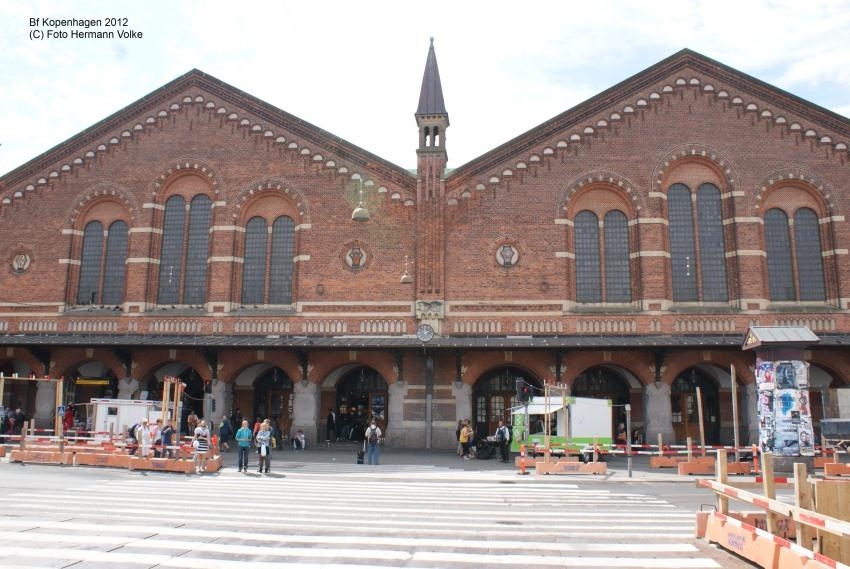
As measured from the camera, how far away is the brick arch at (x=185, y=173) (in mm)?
33594

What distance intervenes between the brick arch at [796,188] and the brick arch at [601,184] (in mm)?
4928

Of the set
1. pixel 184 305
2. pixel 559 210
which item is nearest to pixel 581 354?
pixel 559 210

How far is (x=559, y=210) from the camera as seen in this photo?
31.2m

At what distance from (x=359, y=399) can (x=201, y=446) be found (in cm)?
1124

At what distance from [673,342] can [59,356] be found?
2716 cm

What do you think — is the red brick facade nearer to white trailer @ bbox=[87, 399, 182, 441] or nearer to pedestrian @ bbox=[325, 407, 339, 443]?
pedestrian @ bbox=[325, 407, 339, 443]

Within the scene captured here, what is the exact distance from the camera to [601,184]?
1244 inches

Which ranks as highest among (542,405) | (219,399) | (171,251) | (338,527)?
(171,251)

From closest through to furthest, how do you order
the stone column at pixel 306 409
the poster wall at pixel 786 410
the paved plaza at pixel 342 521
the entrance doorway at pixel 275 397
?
the paved plaza at pixel 342 521, the poster wall at pixel 786 410, the stone column at pixel 306 409, the entrance doorway at pixel 275 397

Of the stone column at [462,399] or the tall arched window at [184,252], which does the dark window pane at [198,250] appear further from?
the stone column at [462,399]

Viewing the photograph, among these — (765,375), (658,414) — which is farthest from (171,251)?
(765,375)

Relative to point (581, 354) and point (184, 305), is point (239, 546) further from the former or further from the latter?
point (184, 305)

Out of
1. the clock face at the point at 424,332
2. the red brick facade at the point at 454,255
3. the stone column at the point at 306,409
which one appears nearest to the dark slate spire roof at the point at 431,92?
the red brick facade at the point at 454,255

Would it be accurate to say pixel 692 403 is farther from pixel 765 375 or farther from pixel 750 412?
pixel 765 375
